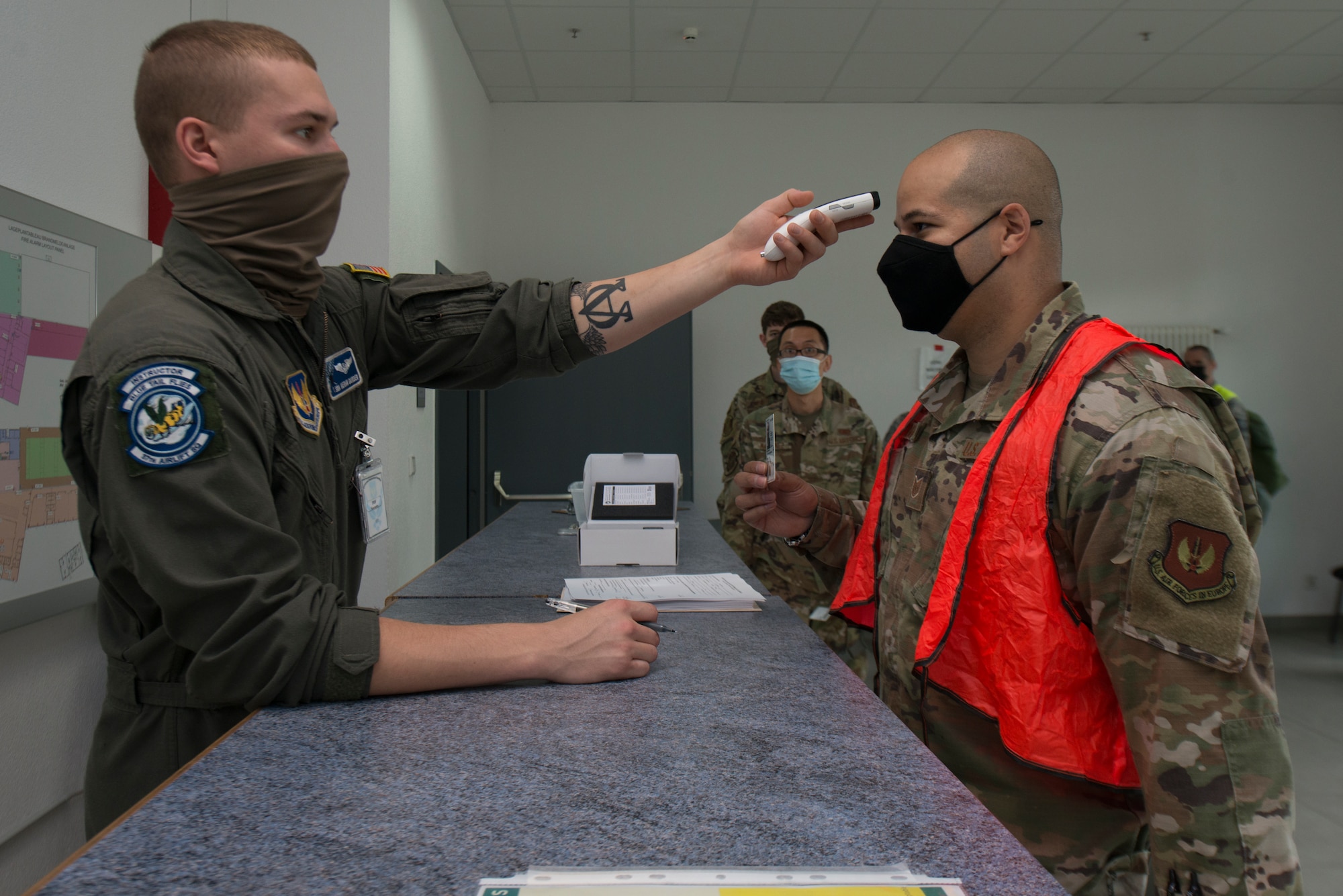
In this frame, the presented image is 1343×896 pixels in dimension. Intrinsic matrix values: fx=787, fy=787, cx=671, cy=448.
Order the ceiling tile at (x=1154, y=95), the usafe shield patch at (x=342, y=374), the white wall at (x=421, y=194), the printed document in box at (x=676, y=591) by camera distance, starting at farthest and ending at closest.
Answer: the ceiling tile at (x=1154, y=95) → the white wall at (x=421, y=194) → the printed document in box at (x=676, y=591) → the usafe shield patch at (x=342, y=374)

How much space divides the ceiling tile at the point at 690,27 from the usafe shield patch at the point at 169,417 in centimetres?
377

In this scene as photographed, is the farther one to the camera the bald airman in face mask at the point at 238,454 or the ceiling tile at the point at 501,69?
the ceiling tile at the point at 501,69

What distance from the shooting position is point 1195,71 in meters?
4.71

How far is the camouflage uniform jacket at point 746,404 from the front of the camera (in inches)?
138

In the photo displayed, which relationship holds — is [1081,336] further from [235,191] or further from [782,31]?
[782,31]

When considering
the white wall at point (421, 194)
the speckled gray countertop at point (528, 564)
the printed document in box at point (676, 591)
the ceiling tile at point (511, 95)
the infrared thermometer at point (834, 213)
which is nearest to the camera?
the infrared thermometer at point (834, 213)

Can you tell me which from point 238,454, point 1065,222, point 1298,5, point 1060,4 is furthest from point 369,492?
point 1065,222

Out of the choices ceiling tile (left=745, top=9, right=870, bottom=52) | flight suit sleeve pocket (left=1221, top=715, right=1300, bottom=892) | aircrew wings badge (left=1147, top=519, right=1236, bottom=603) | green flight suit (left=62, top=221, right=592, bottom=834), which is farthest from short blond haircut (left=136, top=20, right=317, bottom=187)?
ceiling tile (left=745, top=9, right=870, bottom=52)

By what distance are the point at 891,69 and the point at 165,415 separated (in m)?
4.79

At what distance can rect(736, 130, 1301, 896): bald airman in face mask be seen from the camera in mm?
867

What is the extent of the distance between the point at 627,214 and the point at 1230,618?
462 cm

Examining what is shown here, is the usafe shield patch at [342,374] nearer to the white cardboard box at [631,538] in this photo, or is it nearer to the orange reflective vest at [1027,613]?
the white cardboard box at [631,538]

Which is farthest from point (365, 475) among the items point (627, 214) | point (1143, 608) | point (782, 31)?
point (627, 214)

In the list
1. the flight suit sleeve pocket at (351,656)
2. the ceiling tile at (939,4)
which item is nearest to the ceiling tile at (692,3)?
the ceiling tile at (939,4)
